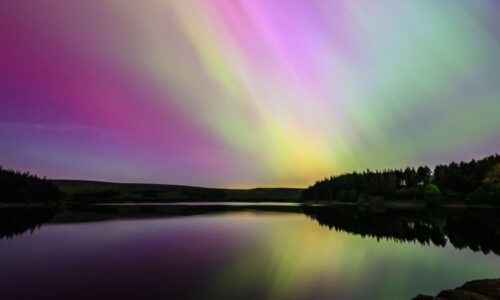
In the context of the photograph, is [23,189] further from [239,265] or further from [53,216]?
[239,265]

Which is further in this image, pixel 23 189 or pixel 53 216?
pixel 23 189

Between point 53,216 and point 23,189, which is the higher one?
point 23,189

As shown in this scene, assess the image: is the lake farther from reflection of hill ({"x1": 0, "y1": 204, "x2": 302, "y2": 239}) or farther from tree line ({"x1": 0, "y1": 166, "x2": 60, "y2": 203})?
tree line ({"x1": 0, "y1": 166, "x2": 60, "y2": 203})

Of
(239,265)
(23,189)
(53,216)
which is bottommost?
(239,265)

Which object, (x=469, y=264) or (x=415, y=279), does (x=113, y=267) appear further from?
(x=469, y=264)

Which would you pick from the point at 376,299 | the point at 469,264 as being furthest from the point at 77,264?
the point at 469,264

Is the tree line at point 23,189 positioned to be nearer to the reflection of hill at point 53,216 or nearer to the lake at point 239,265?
the reflection of hill at point 53,216

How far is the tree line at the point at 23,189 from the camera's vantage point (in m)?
151

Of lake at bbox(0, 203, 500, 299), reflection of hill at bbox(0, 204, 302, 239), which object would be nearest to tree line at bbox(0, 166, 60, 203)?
reflection of hill at bbox(0, 204, 302, 239)

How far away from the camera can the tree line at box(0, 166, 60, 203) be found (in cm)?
15138

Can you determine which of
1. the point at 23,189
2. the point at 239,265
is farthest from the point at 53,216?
the point at 239,265

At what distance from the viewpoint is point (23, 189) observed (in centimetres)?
16362

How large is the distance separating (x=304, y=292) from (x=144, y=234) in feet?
136

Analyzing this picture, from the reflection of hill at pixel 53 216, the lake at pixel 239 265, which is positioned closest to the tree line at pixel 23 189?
the reflection of hill at pixel 53 216
